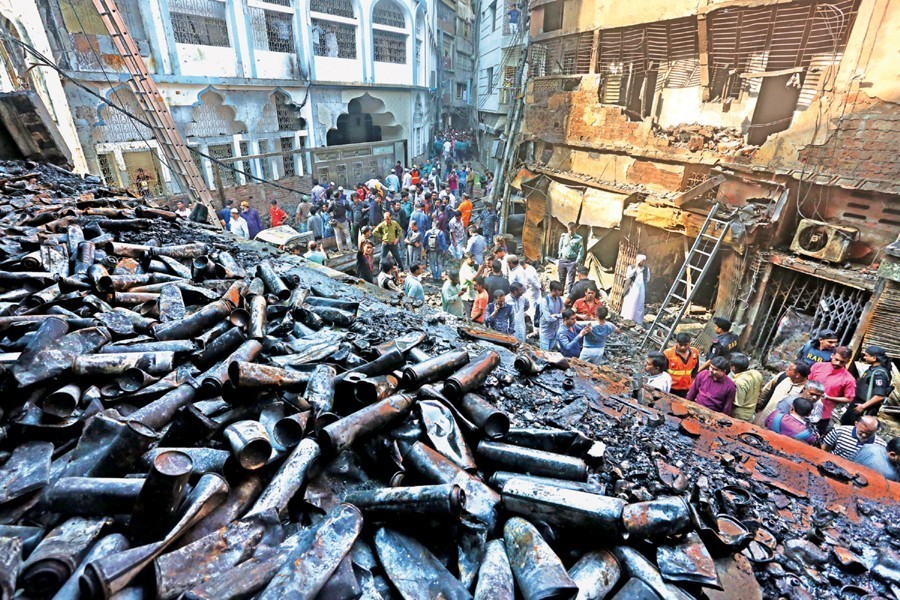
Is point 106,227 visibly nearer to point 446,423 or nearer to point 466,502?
point 446,423

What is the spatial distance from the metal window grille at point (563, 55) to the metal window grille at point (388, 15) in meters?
9.86

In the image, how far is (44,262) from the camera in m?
4.55

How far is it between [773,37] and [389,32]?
17853mm

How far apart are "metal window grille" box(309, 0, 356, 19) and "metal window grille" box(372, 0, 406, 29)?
1.36 metres

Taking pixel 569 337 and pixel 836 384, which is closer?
pixel 836 384

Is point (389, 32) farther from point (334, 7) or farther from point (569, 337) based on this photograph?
point (569, 337)

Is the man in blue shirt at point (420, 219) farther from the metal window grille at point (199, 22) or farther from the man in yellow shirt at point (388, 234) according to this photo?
the metal window grille at point (199, 22)

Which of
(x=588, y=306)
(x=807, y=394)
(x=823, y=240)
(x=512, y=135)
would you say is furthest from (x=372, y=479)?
(x=512, y=135)

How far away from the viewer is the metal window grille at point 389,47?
21.1 meters

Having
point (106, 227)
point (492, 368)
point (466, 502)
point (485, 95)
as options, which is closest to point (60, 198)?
point (106, 227)

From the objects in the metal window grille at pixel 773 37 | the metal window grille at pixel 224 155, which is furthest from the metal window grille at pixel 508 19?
the metal window grille at pixel 224 155

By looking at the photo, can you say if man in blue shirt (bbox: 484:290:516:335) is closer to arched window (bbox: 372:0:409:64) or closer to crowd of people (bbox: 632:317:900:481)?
crowd of people (bbox: 632:317:900:481)

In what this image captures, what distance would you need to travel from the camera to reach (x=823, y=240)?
25.8 ft

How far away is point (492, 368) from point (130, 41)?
13770 millimetres
